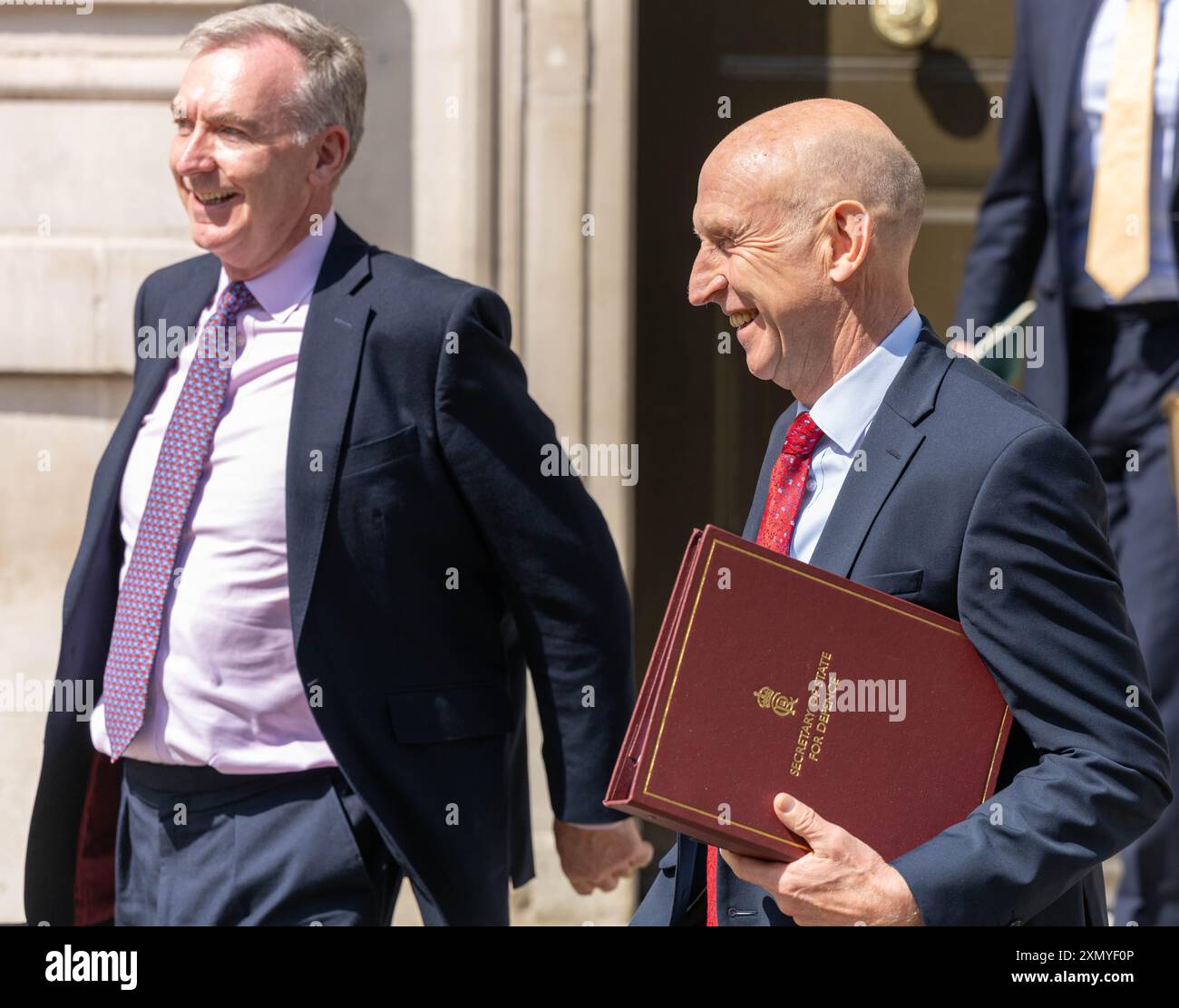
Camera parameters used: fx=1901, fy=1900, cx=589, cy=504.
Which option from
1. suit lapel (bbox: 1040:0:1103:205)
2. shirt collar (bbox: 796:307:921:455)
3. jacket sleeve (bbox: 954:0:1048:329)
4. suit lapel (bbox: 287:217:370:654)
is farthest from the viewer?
jacket sleeve (bbox: 954:0:1048:329)

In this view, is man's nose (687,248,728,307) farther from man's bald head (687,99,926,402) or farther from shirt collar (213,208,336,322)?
shirt collar (213,208,336,322)

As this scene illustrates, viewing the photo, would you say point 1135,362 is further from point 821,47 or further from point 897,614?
point 897,614

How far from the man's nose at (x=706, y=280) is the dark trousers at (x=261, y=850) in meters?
1.28

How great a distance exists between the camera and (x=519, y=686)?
3.58 m

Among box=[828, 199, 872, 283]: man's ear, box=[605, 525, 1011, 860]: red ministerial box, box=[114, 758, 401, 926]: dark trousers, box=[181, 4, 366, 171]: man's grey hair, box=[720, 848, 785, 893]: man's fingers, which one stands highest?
box=[181, 4, 366, 171]: man's grey hair

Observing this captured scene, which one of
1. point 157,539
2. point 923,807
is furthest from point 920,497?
point 157,539

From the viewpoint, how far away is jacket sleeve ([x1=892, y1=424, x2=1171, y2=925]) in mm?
2131

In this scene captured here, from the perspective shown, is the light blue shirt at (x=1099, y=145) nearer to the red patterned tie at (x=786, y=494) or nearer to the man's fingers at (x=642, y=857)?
the man's fingers at (x=642, y=857)

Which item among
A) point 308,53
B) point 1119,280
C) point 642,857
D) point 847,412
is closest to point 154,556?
point 308,53

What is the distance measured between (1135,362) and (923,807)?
8.46 ft

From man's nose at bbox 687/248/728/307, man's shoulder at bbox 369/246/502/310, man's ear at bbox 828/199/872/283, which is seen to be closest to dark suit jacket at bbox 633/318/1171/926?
man's ear at bbox 828/199/872/283

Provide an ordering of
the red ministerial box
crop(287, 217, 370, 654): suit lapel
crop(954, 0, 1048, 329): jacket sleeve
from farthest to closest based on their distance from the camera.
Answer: crop(954, 0, 1048, 329): jacket sleeve, crop(287, 217, 370, 654): suit lapel, the red ministerial box

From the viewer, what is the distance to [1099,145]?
4.55 m

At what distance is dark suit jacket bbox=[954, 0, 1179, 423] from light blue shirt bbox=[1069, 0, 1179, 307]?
0.03m
